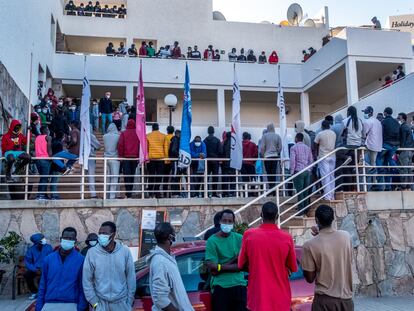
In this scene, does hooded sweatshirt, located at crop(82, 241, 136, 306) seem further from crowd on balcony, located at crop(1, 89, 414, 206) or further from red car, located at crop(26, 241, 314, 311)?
crowd on balcony, located at crop(1, 89, 414, 206)

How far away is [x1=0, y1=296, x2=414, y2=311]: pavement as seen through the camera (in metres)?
8.04

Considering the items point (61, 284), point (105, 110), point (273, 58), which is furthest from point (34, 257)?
point (273, 58)

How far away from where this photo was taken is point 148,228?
965 cm

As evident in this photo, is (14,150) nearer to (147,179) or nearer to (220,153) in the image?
(147,179)

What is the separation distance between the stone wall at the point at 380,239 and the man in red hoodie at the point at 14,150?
6.26 metres

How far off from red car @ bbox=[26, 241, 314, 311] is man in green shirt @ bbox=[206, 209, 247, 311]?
311 mm

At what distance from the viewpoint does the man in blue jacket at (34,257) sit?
884 cm

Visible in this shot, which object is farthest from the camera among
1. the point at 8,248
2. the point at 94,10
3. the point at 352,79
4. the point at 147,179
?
the point at 94,10

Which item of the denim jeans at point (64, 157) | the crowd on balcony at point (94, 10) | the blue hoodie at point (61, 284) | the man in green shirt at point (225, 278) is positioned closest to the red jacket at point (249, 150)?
the denim jeans at point (64, 157)

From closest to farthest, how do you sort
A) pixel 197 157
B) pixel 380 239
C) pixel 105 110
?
pixel 380 239 < pixel 197 157 < pixel 105 110

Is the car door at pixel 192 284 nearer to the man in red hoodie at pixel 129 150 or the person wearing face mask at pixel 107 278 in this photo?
the person wearing face mask at pixel 107 278

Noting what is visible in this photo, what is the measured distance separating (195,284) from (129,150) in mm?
5825

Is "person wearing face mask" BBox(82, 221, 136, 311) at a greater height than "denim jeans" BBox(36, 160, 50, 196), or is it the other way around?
"denim jeans" BBox(36, 160, 50, 196)

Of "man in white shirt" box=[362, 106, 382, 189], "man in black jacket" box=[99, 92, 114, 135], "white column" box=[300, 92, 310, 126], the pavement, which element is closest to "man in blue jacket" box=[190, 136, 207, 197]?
"man in white shirt" box=[362, 106, 382, 189]
